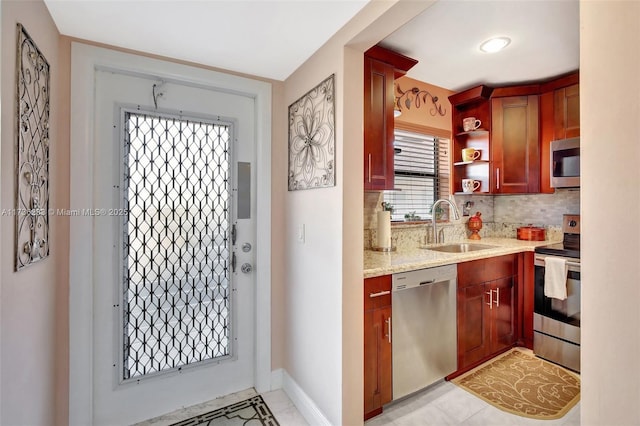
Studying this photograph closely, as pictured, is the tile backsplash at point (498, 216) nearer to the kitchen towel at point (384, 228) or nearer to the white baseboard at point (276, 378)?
the kitchen towel at point (384, 228)

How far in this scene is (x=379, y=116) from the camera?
2.05 m

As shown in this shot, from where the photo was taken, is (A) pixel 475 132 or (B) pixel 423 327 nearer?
(B) pixel 423 327

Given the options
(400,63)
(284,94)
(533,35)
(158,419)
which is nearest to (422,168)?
(400,63)

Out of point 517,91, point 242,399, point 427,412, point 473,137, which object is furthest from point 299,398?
point 517,91

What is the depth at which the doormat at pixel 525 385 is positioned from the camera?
1944 mm

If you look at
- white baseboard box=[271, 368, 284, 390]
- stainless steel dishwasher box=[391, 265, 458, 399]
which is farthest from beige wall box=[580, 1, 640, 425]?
white baseboard box=[271, 368, 284, 390]

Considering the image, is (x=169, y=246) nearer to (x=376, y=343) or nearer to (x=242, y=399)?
(x=242, y=399)

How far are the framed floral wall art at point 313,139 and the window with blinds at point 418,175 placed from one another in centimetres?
97

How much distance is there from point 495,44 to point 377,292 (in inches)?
74.3

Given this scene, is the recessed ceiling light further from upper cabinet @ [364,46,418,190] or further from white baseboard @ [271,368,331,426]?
white baseboard @ [271,368,331,426]

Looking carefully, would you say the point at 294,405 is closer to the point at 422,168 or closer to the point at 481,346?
the point at 481,346

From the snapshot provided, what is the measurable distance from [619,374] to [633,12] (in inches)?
26.2

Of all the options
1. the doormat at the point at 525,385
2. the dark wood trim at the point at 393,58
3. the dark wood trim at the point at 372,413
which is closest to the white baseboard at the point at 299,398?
the dark wood trim at the point at 372,413

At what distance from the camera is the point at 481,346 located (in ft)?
7.75
